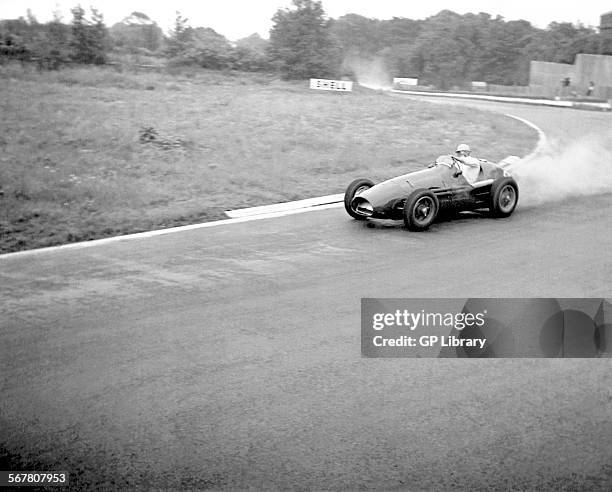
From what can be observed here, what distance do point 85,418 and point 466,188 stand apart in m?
7.91

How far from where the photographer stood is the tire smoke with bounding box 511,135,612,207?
42.8ft

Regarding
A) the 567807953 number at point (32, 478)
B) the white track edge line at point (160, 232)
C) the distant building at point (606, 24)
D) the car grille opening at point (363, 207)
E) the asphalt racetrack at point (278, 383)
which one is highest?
the distant building at point (606, 24)

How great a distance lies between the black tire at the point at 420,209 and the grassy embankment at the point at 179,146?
380cm

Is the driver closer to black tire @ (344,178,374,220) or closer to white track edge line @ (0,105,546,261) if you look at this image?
black tire @ (344,178,374,220)

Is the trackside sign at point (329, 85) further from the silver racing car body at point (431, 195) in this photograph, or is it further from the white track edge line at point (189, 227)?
the silver racing car body at point (431, 195)

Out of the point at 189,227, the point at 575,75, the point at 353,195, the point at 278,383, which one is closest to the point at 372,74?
the point at 575,75

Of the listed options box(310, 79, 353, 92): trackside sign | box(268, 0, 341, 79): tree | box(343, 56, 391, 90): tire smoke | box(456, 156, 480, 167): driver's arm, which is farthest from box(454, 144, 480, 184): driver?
box(343, 56, 391, 90): tire smoke

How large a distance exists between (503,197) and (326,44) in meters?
30.5

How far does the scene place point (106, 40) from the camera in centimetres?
3566

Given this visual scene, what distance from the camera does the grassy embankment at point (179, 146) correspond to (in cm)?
1188

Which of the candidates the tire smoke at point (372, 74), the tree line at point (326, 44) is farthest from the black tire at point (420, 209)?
the tire smoke at point (372, 74)

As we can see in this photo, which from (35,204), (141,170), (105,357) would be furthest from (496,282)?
(141,170)

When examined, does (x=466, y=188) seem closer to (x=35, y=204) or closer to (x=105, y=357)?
(x=105, y=357)

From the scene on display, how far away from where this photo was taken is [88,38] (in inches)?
1339
